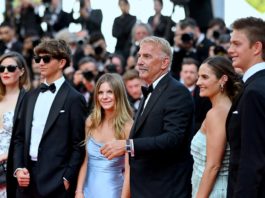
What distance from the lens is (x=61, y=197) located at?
530 cm

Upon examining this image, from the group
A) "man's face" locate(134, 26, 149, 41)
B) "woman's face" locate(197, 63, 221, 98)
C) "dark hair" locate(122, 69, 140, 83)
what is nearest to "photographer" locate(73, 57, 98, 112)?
"dark hair" locate(122, 69, 140, 83)

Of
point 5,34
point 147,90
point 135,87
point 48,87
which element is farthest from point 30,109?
point 5,34

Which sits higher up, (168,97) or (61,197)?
(168,97)

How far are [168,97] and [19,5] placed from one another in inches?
412

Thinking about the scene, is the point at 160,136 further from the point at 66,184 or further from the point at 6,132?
the point at 6,132

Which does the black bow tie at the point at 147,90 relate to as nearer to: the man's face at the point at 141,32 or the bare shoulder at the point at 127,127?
the bare shoulder at the point at 127,127

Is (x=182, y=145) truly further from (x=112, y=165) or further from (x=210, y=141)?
(x=112, y=165)

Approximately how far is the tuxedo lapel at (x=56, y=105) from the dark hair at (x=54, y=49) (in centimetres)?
27

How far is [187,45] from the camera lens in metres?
8.05

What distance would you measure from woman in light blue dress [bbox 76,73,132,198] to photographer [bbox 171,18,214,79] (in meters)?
2.71

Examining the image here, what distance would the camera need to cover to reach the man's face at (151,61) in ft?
15.5

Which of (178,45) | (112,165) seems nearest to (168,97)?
(112,165)

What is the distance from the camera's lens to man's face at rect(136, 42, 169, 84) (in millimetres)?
4715

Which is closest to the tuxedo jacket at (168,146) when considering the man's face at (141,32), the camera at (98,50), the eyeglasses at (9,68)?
the eyeglasses at (9,68)
